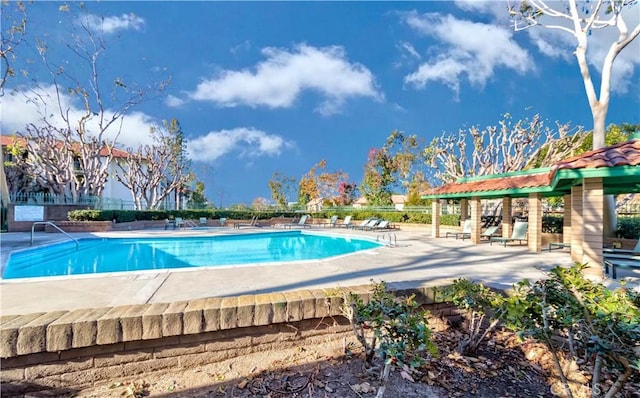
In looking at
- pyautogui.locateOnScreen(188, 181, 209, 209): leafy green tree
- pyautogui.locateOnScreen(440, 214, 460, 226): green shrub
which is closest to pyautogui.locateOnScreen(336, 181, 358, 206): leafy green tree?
pyautogui.locateOnScreen(440, 214, 460, 226): green shrub

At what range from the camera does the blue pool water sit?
343 inches

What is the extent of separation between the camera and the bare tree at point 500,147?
19562 mm

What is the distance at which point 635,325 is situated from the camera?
1.93m

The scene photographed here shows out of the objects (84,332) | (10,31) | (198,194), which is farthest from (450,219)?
(198,194)

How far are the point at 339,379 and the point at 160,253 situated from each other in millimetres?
11499

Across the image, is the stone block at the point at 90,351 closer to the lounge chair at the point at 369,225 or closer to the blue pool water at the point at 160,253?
the blue pool water at the point at 160,253

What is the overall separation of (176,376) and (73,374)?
755 mm

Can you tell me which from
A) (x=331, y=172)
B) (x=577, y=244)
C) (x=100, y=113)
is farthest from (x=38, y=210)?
(x=331, y=172)

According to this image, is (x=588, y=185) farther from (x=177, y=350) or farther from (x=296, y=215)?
(x=296, y=215)

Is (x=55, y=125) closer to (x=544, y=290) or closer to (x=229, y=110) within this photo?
(x=544, y=290)

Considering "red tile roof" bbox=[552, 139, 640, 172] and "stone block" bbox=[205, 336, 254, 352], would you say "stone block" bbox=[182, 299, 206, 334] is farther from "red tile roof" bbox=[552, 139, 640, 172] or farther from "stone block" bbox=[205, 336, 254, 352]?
"red tile roof" bbox=[552, 139, 640, 172]

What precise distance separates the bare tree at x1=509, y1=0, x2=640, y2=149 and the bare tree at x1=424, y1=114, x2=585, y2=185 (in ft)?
21.3

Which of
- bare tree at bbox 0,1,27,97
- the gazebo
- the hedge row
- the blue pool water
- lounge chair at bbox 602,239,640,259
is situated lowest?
the blue pool water

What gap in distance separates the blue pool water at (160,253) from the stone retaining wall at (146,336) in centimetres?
636
